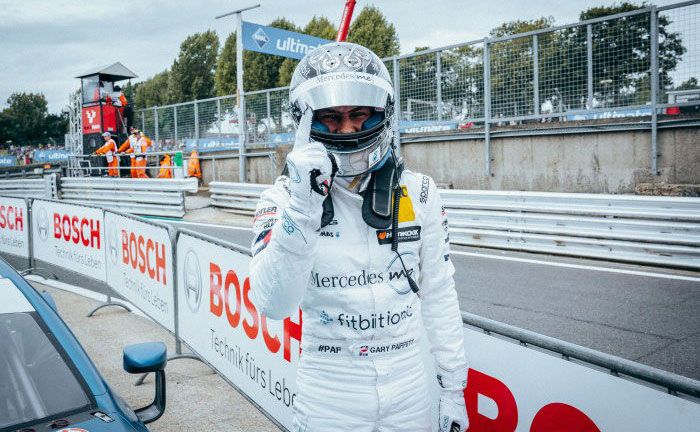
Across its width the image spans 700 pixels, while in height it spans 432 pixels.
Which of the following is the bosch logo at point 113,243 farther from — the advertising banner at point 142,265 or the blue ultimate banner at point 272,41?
the blue ultimate banner at point 272,41

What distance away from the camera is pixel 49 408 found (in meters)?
2.46

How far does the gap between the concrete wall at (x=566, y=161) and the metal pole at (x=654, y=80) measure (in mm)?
110

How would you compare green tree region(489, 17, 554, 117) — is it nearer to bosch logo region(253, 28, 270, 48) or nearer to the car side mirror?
bosch logo region(253, 28, 270, 48)

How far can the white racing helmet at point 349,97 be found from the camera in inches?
80.7

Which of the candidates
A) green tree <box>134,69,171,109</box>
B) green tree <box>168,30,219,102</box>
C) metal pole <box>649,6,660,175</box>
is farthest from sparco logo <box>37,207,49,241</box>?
green tree <box>134,69,171,109</box>

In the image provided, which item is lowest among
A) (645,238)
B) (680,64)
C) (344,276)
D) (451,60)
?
(645,238)

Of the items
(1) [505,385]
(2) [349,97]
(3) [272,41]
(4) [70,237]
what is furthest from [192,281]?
(3) [272,41]

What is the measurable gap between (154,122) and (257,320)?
79.3 ft

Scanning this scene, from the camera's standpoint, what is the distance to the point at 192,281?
506cm

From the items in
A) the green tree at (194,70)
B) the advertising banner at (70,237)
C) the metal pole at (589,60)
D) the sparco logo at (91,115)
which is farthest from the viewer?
the green tree at (194,70)

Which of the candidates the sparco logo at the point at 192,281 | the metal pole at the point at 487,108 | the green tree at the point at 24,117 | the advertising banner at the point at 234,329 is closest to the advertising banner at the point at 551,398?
the advertising banner at the point at 234,329

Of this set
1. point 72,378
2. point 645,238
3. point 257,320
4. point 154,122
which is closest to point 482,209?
point 645,238

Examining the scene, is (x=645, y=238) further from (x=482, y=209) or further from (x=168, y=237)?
(x=168, y=237)

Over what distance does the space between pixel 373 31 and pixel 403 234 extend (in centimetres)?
5591
